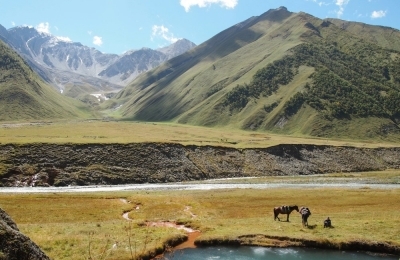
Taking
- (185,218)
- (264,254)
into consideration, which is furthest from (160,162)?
(264,254)

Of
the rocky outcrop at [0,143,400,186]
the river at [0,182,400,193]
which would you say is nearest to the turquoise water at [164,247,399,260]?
the river at [0,182,400,193]

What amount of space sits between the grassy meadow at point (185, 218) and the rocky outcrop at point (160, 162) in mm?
31702

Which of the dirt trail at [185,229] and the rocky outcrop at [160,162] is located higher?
the rocky outcrop at [160,162]

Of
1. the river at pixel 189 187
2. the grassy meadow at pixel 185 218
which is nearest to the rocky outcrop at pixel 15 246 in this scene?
the grassy meadow at pixel 185 218

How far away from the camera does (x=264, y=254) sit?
120 ft

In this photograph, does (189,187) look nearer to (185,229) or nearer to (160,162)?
(160,162)

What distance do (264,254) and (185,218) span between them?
18.2m

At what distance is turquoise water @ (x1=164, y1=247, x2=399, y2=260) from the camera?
35406 mm

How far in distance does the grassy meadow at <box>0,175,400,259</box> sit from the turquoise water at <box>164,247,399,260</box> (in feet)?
5.47

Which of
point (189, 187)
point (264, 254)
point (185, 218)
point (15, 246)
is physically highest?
point (15, 246)

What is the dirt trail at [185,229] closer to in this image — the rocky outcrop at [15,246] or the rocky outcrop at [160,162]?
the rocky outcrop at [15,246]

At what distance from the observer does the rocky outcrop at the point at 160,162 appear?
10706 centimetres

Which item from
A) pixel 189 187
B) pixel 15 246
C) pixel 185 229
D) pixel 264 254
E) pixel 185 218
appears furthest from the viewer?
pixel 189 187

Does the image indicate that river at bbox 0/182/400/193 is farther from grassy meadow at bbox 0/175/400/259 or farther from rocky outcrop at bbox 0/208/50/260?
rocky outcrop at bbox 0/208/50/260
